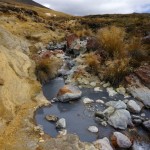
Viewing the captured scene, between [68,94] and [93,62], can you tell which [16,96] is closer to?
[68,94]

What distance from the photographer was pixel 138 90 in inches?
423

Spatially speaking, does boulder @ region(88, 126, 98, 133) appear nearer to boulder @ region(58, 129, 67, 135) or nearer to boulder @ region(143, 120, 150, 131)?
boulder @ region(58, 129, 67, 135)

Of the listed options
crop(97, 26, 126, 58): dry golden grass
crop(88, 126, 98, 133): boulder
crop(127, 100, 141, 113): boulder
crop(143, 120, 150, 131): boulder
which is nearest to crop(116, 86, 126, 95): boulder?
crop(127, 100, 141, 113): boulder

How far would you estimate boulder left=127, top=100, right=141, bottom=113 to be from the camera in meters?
9.53

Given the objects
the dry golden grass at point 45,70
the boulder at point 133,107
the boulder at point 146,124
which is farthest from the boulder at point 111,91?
the dry golden grass at point 45,70

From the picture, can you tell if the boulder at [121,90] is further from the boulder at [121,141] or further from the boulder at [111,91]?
the boulder at [121,141]

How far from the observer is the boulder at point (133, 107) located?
9526mm

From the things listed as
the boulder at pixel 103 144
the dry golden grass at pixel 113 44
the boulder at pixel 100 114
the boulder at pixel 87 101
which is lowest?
the boulder at pixel 87 101

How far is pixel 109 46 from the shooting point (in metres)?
13.0

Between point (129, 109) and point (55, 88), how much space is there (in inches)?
117

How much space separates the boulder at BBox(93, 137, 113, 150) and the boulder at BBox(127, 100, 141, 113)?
2164 millimetres

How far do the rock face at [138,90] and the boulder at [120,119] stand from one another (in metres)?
1.48

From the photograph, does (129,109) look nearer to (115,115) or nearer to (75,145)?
(115,115)

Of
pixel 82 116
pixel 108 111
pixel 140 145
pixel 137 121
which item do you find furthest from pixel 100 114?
pixel 140 145
